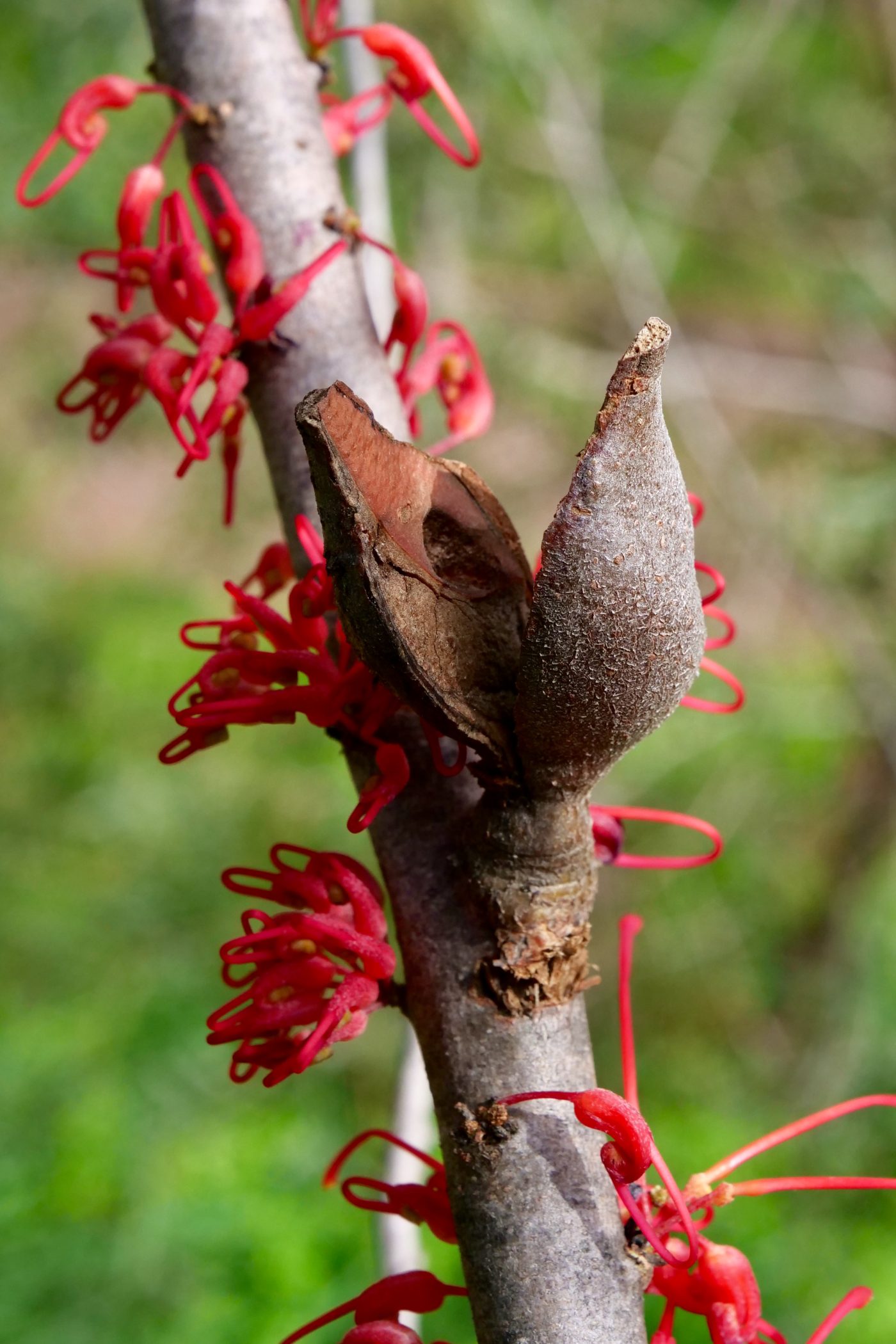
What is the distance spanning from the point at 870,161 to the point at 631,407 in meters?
3.30

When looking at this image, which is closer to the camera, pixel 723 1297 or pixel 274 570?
pixel 723 1297

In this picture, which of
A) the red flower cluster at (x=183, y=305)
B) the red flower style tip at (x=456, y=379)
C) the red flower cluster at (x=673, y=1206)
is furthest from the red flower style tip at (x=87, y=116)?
the red flower cluster at (x=673, y=1206)

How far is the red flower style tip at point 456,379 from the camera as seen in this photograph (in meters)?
0.72

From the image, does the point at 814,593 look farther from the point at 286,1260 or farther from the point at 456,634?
the point at 456,634

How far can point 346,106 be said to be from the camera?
744 mm

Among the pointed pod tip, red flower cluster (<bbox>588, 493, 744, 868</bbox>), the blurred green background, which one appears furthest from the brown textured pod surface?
the blurred green background

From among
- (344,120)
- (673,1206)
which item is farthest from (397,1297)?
(344,120)

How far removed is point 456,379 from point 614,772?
7.49 feet

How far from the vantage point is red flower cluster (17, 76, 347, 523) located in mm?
589

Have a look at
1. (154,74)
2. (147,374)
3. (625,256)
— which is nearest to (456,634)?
(147,374)

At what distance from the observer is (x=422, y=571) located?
43cm

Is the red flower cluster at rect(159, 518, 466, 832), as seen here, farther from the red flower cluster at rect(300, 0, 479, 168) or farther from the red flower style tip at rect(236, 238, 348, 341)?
the red flower cluster at rect(300, 0, 479, 168)

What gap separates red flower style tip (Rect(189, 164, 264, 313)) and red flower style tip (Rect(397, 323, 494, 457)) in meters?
0.12

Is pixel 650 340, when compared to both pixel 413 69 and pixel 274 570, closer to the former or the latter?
pixel 274 570
